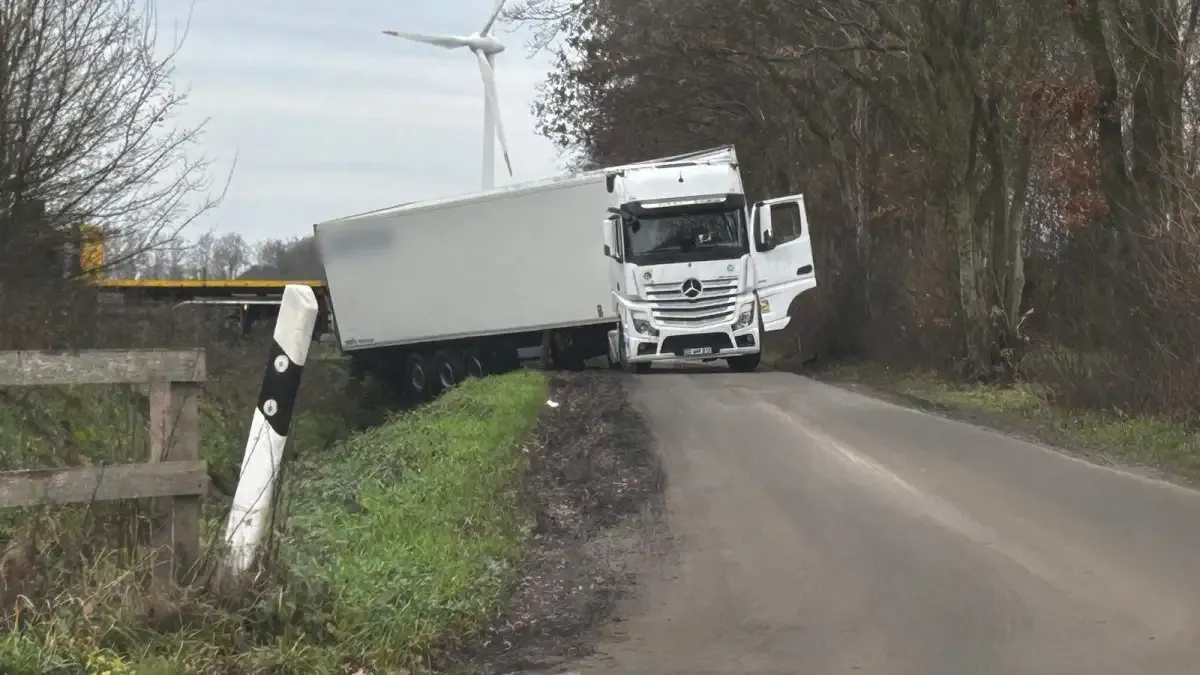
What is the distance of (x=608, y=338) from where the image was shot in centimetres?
2475

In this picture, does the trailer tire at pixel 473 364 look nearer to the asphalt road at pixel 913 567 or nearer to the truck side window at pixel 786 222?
the truck side window at pixel 786 222

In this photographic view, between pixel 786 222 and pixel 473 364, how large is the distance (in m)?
7.44

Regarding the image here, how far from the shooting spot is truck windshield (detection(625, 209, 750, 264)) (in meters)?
22.7

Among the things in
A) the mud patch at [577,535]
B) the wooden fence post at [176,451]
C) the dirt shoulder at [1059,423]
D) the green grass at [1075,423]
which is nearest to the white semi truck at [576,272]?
the dirt shoulder at [1059,423]

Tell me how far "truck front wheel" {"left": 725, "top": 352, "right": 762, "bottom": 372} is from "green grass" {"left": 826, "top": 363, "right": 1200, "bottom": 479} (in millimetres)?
3444

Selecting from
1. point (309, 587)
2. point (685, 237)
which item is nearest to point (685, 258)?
point (685, 237)

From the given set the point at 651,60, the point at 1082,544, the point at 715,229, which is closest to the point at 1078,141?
the point at 715,229

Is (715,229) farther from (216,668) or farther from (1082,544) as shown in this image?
(216,668)

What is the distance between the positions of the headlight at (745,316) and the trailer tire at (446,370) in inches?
263

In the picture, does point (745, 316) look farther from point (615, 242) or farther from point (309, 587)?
point (309, 587)

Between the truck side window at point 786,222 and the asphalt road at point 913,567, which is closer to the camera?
the asphalt road at point 913,567

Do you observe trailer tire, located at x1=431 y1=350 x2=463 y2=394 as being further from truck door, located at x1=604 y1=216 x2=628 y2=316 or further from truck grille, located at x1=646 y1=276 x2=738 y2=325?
truck grille, located at x1=646 y1=276 x2=738 y2=325

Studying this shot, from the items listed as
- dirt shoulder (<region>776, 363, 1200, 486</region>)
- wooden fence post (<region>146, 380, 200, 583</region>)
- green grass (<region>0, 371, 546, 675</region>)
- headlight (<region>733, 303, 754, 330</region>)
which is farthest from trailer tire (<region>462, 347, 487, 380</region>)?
wooden fence post (<region>146, 380, 200, 583</region>)

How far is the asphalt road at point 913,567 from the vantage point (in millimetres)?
5992
